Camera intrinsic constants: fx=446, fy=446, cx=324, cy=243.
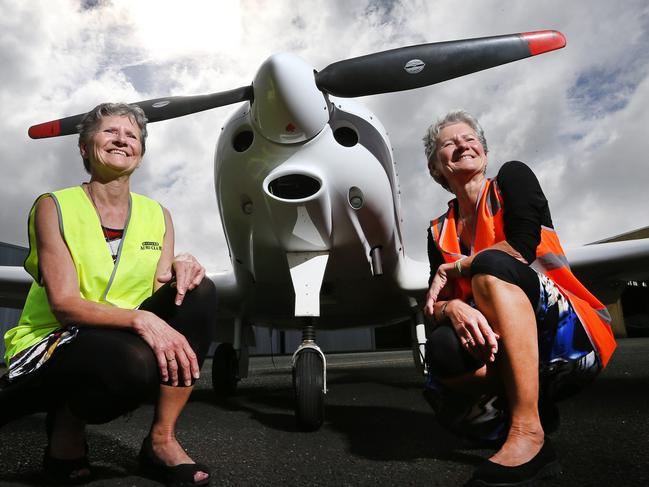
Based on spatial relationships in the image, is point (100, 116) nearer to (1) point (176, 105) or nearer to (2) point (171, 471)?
(2) point (171, 471)

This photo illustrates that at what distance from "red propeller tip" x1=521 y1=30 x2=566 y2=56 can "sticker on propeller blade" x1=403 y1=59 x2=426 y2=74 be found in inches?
34.0

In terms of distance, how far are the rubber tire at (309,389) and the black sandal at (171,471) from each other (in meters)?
1.15

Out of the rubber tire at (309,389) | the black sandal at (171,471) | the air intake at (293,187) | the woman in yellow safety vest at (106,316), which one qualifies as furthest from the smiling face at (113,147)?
the rubber tire at (309,389)

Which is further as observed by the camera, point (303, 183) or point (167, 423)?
point (303, 183)

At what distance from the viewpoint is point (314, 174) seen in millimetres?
2986

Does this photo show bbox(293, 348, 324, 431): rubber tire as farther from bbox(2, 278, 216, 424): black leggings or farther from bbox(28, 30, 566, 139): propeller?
bbox(28, 30, 566, 139): propeller

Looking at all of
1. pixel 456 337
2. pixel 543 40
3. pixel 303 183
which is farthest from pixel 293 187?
pixel 543 40

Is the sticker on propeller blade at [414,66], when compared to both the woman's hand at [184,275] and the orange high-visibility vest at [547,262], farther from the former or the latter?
the woman's hand at [184,275]

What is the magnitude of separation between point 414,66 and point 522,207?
1.93 meters

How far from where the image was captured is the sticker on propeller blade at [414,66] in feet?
10.4

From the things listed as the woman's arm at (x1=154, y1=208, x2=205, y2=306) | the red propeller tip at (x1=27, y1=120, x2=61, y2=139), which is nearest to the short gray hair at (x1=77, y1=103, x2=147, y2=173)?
the woman's arm at (x1=154, y1=208, x2=205, y2=306)

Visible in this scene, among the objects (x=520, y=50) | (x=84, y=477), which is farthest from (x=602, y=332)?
(x=520, y=50)

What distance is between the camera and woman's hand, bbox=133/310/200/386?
122cm

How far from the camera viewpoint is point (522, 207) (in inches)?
63.0
